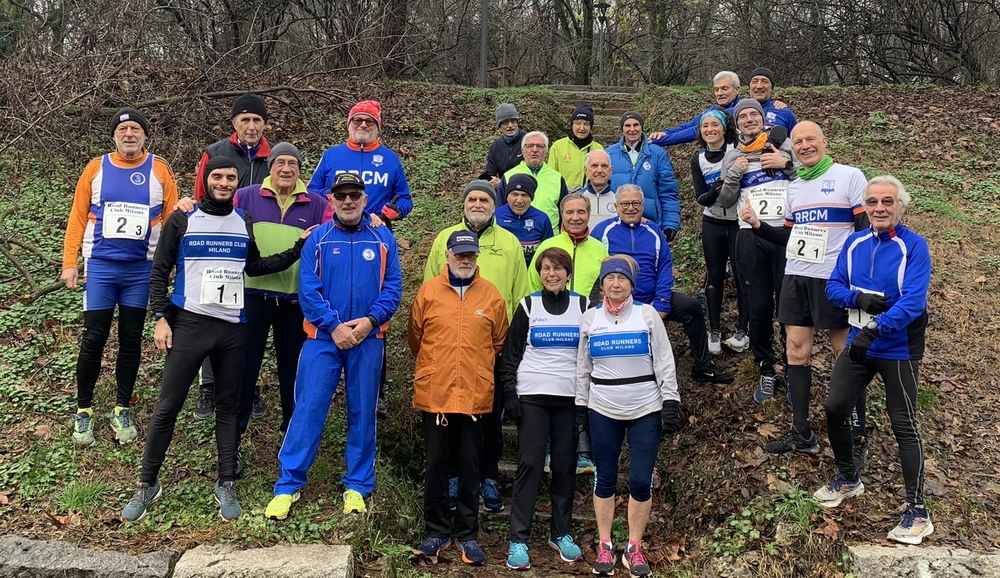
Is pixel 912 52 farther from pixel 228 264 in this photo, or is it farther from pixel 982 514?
pixel 228 264

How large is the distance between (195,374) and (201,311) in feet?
1.41

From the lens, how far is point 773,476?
5.22 metres

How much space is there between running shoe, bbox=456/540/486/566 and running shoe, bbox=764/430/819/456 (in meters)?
2.29

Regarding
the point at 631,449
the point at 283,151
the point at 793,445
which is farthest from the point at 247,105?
the point at 793,445

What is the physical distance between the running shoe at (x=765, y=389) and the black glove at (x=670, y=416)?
178cm

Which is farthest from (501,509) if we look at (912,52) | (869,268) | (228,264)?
(912,52)

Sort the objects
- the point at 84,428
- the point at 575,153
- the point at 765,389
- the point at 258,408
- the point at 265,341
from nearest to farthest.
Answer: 1. the point at 265,341
2. the point at 84,428
3. the point at 765,389
4. the point at 258,408
5. the point at 575,153

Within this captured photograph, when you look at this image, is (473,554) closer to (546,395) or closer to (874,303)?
(546,395)

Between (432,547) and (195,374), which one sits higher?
(195,374)

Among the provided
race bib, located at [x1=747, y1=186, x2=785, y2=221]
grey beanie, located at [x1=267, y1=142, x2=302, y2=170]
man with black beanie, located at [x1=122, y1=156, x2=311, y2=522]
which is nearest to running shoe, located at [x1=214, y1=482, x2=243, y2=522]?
man with black beanie, located at [x1=122, y1=156, x2=311, y2=522]

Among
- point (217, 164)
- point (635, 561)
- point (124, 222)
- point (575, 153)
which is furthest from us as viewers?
point (575, 153)

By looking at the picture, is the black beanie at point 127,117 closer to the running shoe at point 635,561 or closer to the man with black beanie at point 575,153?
the man with black beanie at point 575,153

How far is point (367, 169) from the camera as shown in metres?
5.89

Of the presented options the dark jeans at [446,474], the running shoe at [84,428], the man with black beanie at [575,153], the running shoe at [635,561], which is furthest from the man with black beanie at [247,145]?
the running shoe at [635,561]
